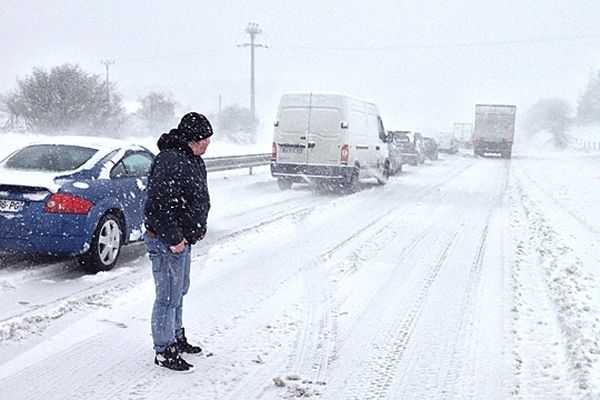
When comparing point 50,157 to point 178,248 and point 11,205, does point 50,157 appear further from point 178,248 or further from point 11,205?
point 178,248

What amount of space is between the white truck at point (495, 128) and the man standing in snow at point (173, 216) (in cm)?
4002

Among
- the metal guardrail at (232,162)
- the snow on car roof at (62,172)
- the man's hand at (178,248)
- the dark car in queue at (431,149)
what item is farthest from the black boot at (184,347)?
the dark car in queue at (431,149)

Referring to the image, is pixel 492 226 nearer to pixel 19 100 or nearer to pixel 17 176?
pixel 17 176

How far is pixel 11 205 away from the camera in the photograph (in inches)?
246

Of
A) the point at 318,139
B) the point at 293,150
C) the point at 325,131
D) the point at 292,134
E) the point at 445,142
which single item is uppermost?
the point at 325,131

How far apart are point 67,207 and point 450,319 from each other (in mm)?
3998

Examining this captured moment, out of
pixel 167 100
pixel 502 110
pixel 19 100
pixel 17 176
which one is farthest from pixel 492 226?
pixel 167 100

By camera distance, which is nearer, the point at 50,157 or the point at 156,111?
the point at 50,157

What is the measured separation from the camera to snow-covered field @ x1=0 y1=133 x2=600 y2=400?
3.99 meters

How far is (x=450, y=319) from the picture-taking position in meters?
5.42

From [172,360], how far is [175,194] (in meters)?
1.16

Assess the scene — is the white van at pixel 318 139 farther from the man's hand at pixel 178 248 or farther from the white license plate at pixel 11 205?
the man's hand at pixel 178 248

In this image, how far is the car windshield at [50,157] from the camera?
6.89m

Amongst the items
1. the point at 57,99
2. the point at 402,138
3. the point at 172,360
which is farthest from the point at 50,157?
the point at 57,99
